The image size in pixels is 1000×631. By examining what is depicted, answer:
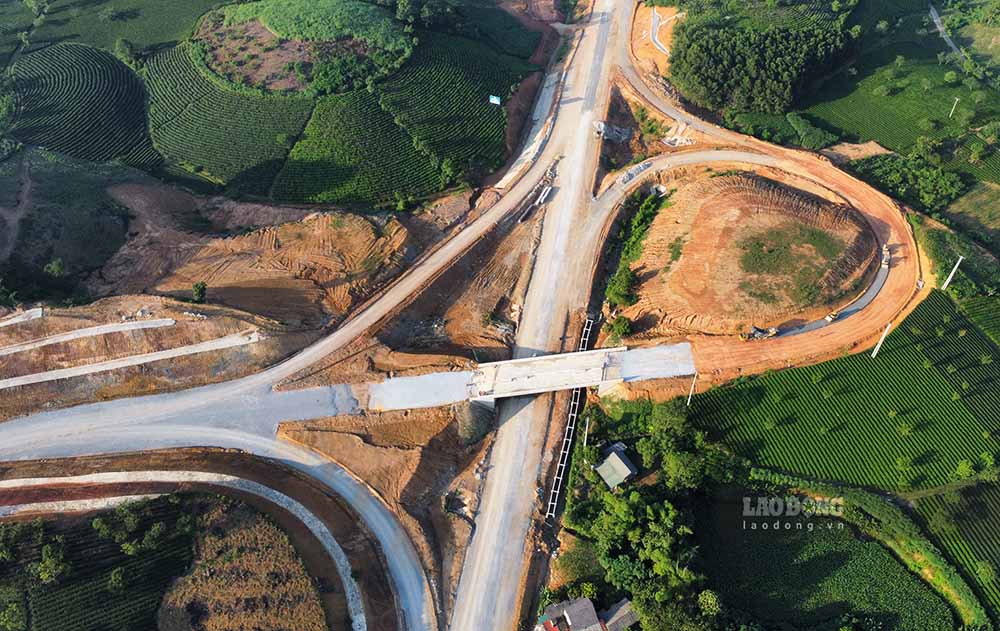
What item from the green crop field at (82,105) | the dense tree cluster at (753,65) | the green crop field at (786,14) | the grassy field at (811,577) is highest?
the green crop field at (82,105)

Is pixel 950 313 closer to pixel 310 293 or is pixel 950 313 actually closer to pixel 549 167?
pixel 549 167

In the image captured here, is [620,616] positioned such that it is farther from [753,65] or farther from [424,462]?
[753,65]

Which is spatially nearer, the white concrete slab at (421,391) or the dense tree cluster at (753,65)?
the white concrete slab at (421,391)

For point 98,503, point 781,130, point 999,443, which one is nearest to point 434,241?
point 98,503

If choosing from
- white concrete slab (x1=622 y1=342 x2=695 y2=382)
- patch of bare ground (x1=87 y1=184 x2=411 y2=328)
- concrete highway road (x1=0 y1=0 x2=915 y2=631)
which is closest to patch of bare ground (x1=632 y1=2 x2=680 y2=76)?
concrete highway road (x1=0 y1=0 x2=915 y2=631)

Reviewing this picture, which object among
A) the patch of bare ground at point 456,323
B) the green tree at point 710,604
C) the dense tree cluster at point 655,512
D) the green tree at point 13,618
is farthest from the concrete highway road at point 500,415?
the green tree at point 710,604

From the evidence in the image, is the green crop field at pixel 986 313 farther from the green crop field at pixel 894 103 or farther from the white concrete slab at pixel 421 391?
the white concrete slab at pixel 421 391

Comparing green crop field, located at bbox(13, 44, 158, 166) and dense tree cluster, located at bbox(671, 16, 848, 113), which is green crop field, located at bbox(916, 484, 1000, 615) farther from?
green crop field, located at bbox(13, 44, 158, 166)
